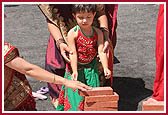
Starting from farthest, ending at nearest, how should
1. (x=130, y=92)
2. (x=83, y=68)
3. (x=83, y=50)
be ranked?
(x=130, y=92)
(x=83, y=68)
(x=83, y=50)

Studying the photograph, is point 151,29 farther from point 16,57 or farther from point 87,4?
point 16,57

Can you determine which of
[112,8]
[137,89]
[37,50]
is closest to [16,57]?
[112,8]

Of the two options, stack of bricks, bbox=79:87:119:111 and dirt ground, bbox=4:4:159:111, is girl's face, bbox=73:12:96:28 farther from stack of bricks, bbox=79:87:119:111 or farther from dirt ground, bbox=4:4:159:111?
dirt ground, bbox=4:4:159:111

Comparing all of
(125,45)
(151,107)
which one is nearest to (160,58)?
(151,107)

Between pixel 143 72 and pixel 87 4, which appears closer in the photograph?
pixel 87 4

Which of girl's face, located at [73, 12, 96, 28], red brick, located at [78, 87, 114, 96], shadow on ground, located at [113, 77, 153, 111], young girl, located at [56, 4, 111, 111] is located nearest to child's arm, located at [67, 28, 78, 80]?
young girl, located at [56, 4, 111, 111]

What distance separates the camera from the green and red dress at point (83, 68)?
4051 mm

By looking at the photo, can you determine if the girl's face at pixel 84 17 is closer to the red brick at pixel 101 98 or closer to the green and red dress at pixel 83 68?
the green and red dress at pixel 83 68

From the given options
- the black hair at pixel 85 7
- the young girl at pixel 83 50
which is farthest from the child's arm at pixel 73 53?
the black hair at pixel 85 7

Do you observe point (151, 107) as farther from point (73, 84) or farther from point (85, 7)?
point (85, 7)

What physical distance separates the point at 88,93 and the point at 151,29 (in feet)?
21.8

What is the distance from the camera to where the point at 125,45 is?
884 cm

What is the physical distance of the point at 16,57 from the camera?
3.19 m

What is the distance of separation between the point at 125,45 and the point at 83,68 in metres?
4.73
